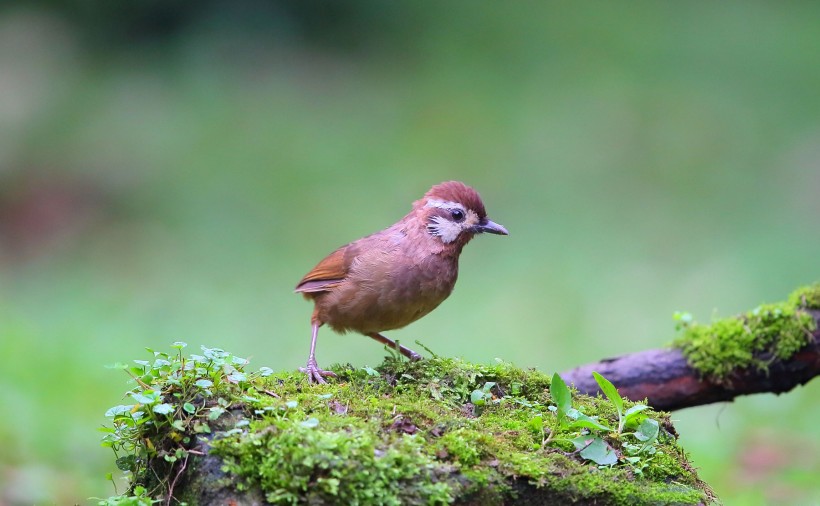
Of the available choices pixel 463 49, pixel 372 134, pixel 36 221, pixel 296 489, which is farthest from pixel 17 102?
pixel 296 489

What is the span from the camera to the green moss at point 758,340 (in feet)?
16.8

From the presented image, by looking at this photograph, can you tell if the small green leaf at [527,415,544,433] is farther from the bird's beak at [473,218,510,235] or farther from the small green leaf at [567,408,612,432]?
the bird's beak at [473,218,510,235]

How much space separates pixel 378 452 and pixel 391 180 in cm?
953

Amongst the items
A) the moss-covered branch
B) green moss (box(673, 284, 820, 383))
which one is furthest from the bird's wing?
green moss (box(673, 284, 820, 383))

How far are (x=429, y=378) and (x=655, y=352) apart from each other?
6.01ft

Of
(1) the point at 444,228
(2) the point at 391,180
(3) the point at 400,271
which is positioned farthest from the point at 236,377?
(2) the point at 391,180

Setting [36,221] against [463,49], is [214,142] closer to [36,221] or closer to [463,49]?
[36,221]

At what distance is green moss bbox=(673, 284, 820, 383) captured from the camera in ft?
16.8

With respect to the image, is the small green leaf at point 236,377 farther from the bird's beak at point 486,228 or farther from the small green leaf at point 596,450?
the bird's beak at point 486,228

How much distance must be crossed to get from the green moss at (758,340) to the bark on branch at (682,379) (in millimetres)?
52

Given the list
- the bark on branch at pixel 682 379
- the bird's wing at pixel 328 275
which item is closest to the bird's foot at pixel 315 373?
the bird's wing at pixel 328 275

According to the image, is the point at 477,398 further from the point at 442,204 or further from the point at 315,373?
the point at 442,204

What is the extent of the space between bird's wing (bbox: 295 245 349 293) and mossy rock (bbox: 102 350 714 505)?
1117mm

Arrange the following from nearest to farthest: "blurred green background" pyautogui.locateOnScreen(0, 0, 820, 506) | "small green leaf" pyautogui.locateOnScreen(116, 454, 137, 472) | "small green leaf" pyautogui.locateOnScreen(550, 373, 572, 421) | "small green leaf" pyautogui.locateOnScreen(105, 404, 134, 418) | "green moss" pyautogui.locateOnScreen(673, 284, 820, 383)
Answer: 1. "small green leaf" pyautogui.locateOnScreen(105, 404, 134, 418)
2. "small green leaf" pyautogui.locateOnScreen(116, 454, 137, 472)
3. "small green leaf" pyautogui.locateOnScreen(550, 373, 572, 421)
4. "green moss" pyautogui.locateOnScreen(673, 284, 820, 383)
5. "blurred green background" pyautogui.locateOnScreen(0, 0, 820, 506)
